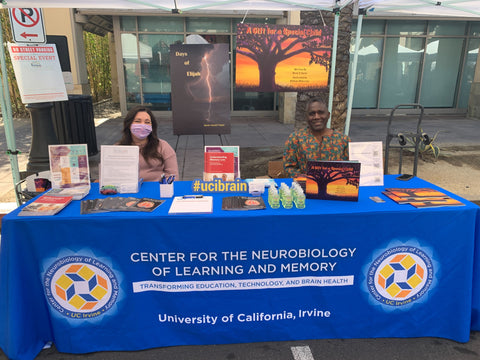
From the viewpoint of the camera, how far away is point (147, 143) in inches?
124

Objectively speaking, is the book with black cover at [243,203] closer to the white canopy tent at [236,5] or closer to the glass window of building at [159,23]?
the white canopy tent at [236,5]

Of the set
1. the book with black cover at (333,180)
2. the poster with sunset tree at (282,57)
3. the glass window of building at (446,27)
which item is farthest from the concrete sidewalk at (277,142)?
the book with black cover at (333,180)

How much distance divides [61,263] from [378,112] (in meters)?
12.5

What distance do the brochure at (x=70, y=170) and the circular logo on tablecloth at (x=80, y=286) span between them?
0.54 meters

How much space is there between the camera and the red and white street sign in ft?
11.5

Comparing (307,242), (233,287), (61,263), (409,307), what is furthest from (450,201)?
(61,263)

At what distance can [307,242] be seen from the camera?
7.34ft

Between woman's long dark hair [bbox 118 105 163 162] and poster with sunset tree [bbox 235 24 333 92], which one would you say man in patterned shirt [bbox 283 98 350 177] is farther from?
woman's long dark hair [bbox 118 105 163 162]

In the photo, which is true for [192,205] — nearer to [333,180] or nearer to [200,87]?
[333,180]

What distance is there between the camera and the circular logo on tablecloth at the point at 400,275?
230 centimetres

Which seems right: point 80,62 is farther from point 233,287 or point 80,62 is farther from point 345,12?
point 233,287

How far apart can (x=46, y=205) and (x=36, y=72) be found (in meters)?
2.03

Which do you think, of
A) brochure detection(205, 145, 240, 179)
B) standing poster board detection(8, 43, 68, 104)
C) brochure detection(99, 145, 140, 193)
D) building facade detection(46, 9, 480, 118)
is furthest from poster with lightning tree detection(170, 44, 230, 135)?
building facade detection(46, 9, 480, 118)

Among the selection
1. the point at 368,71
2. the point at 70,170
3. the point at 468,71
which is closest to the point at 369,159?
the point at 70,170
